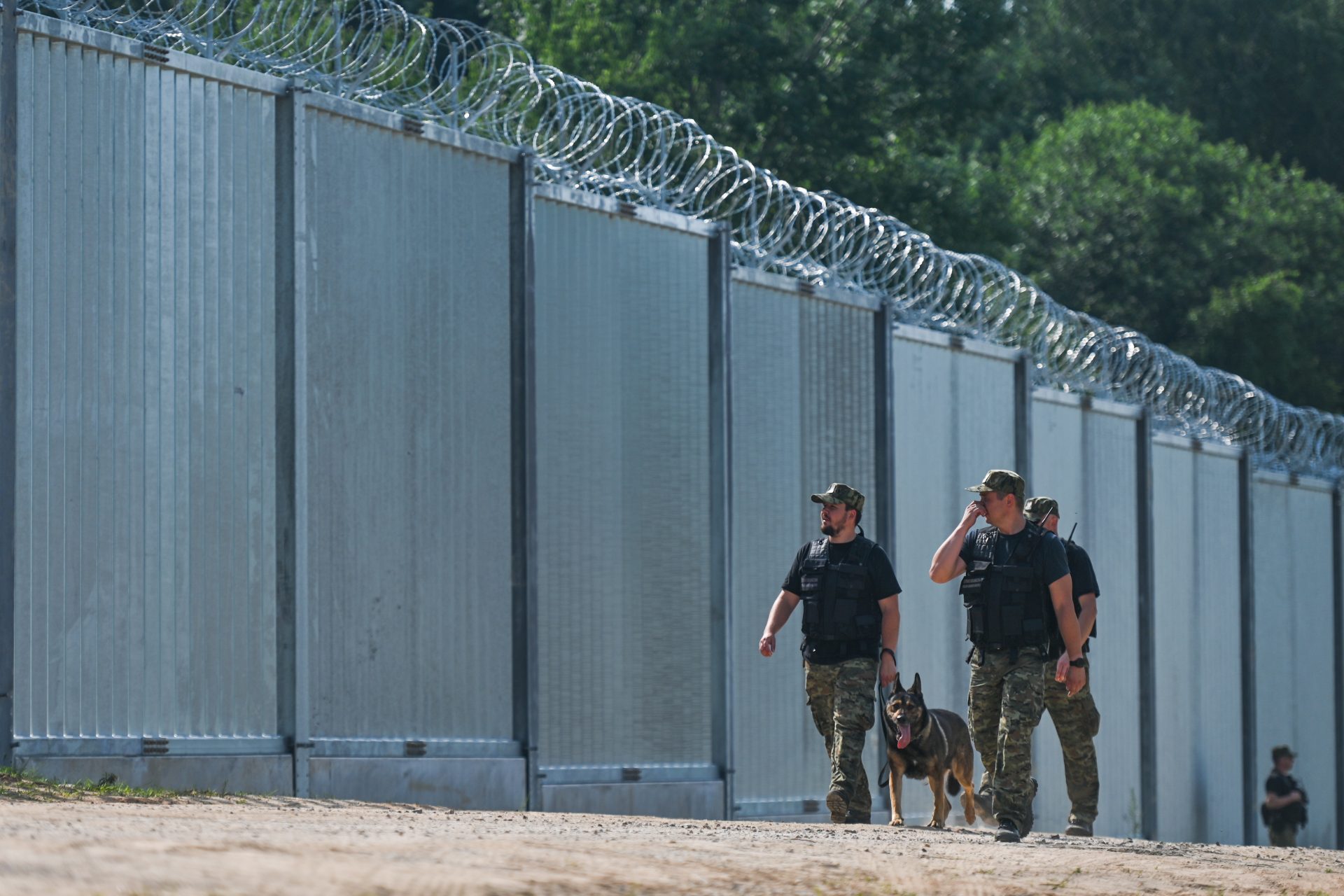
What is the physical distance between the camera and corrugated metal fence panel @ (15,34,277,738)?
9.36 meters

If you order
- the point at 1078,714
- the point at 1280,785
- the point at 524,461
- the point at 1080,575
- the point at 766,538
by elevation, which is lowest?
the point at 1280,785

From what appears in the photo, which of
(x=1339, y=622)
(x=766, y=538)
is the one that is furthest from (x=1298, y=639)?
(x=766, y=538)

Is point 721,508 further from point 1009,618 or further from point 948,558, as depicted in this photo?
point 1009,618

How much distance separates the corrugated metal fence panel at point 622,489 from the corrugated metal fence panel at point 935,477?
102 inches

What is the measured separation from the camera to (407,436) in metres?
11.2

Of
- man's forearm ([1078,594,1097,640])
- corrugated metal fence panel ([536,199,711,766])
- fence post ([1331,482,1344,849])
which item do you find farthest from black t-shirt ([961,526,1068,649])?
fence post ([1331,482,1344,849])

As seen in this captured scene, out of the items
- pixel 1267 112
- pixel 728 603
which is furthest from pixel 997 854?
pixel 1267 112

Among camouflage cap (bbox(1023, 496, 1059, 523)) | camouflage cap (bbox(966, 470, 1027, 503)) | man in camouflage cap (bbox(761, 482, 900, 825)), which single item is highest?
camouflage cap (bbox(966, 470, 1027, 503))

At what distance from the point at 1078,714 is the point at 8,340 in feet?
19.6

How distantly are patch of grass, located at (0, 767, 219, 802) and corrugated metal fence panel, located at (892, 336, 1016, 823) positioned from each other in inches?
277

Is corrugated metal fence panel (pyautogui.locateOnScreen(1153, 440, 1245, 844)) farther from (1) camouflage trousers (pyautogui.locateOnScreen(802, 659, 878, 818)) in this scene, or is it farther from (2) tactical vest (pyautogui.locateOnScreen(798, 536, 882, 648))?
(2) tactical vest (pyautogui.locateOnScreen(798, 536, 882, 648))

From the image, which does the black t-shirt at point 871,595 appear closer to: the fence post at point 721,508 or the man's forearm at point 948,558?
the man's forearm at point 948,558

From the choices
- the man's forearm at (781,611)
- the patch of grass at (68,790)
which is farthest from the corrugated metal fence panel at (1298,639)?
the patch of grass at (68,790)

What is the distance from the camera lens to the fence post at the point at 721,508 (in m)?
13.3
